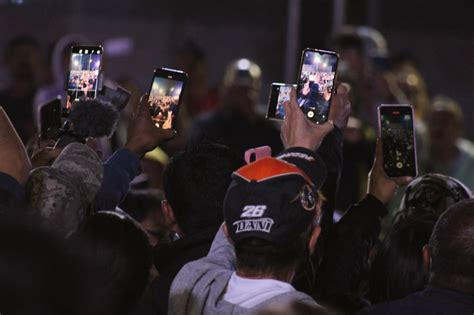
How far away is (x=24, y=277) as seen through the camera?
1.27 meters

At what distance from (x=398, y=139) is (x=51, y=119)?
3.95ft

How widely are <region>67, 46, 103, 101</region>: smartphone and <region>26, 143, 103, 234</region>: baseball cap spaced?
0.51 metres

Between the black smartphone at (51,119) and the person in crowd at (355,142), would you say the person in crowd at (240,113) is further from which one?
the black smartphone at (51,119)

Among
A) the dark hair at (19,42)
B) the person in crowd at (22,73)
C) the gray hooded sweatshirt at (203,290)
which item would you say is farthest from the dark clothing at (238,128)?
the gray hooded sweatshirt at (203,290)

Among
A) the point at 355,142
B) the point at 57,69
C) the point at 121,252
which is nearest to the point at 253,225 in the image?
the point at 121,252

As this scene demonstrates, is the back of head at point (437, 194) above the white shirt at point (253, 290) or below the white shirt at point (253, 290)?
below

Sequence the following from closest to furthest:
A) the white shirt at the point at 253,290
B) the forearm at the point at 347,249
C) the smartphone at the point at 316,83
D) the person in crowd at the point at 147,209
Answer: the white shirt at the point at 253,290, the smartphone at the point at 316,83, the forearm at the point at 347,249, the person in crowd at the point at 147,209

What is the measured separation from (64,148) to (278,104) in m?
0.76

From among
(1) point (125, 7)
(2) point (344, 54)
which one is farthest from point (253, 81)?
(1) point (125, 7)

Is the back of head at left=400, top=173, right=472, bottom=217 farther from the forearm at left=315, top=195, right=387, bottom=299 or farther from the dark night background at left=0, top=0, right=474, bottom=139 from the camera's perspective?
the dark night background at left=0, top=0, right=474, bottom=139

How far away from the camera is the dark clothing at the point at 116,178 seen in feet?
10.6

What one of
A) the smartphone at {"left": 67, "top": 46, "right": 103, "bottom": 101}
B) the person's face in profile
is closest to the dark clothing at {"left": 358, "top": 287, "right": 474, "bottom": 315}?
the person's face in profile

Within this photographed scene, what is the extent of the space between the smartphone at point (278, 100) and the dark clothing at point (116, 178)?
0.48m

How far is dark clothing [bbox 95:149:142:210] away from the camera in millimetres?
3225
